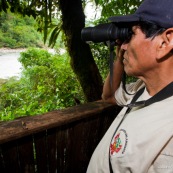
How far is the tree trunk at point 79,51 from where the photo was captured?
2.94 meters

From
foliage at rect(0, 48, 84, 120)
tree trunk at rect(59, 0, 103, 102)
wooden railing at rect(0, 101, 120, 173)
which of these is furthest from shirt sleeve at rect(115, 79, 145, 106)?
foliage at rect(0, 48, 84, 120)

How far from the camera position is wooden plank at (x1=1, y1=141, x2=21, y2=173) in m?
1.25

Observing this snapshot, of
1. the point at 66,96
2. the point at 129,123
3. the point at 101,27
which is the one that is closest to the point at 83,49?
the point at 101,27

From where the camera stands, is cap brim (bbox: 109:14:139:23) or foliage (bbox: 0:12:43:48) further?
foliage (bbox: 0:12:43:48)

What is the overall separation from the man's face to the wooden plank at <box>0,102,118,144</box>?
557 mm

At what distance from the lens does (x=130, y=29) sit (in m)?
1.03

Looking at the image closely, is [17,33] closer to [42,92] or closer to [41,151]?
[42,92]

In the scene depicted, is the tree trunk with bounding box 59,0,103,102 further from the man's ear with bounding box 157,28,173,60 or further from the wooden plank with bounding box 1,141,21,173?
the man's ear with bounding box 157,28,173,60

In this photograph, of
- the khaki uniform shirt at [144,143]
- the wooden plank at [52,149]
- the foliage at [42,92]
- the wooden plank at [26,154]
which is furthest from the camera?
the foliage at [42,92]

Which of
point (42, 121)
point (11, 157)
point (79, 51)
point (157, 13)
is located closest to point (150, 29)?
point (157, 13)

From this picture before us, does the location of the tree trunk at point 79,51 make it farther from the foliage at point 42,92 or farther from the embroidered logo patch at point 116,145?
the embroidered logo patch at point 116,145

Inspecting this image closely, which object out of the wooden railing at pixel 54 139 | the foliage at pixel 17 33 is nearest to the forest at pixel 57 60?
the wooden railing at pixel 54 139

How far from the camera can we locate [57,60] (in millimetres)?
8711

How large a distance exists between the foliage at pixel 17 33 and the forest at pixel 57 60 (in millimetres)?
17346
